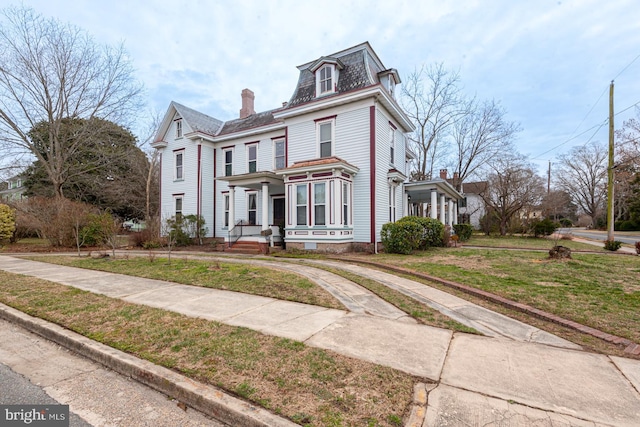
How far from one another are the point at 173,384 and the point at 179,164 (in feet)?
65.2

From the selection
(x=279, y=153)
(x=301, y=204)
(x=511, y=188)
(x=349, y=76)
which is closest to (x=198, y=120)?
(x=279, y=153)

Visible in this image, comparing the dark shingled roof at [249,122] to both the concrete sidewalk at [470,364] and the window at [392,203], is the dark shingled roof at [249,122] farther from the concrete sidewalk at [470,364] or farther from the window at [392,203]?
the concrete sidewalk at [470,364]

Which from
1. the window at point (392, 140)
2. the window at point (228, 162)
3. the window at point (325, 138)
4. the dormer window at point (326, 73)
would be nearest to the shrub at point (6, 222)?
the window at point (228, 162)

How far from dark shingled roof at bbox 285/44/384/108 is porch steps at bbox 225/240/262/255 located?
24.8 feet

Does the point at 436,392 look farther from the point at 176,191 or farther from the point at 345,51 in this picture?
the point at 176,191

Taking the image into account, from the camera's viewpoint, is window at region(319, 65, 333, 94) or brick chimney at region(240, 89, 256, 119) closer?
window at region(319, 65, 333, 94)

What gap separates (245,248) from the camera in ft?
48.0

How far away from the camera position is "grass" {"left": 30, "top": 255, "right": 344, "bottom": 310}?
5758 millimetres

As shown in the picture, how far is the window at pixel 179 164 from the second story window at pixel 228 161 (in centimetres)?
313

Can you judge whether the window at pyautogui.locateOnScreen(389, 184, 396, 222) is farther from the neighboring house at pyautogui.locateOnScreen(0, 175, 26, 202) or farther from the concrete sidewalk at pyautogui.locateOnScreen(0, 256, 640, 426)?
the neighboring house at pyautogui.locateOnScreen(0, 175, 26, 202)

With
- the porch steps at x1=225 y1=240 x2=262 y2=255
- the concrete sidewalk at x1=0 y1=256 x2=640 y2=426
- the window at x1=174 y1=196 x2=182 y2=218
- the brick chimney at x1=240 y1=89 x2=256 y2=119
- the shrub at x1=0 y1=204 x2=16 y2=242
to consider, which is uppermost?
the brick chimney at x1=240 y1=89 x2=256 y2=119

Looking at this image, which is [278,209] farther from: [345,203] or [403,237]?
[403,237]

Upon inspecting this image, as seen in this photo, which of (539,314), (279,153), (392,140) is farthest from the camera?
(279,153)

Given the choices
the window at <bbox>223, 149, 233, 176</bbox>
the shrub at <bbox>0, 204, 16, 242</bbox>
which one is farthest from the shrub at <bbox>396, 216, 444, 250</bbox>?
the shrub at <bbox>0, 204, 16, 242</bbox>
